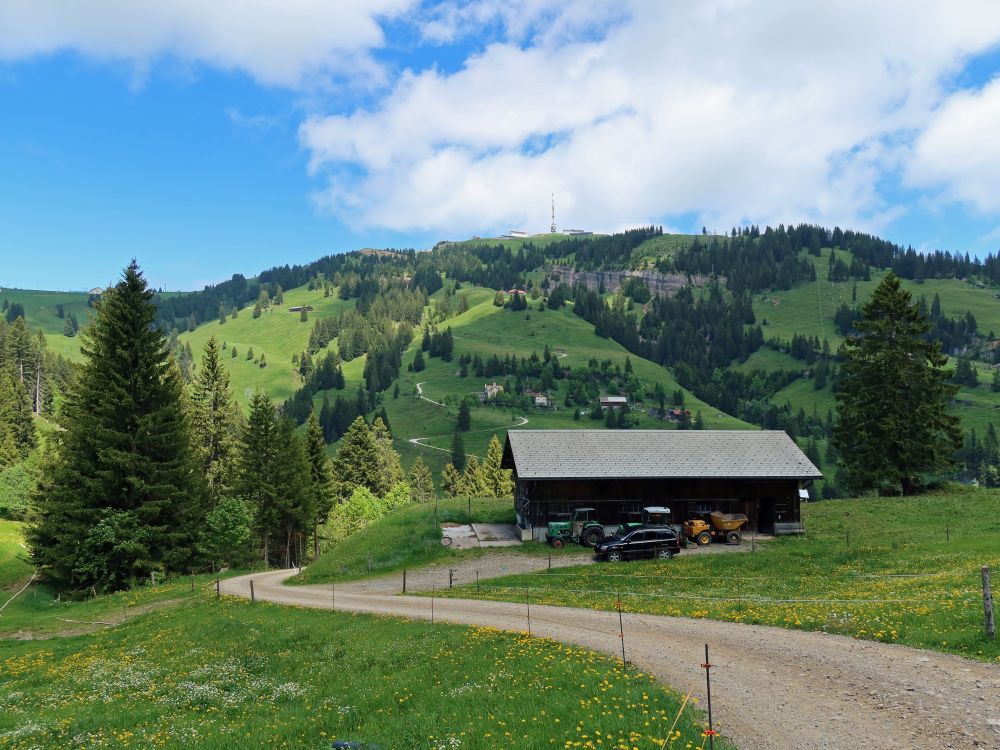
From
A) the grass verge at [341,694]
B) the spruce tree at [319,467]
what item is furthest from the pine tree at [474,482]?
the grass verge at [341,694]

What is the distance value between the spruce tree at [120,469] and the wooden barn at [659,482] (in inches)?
1033

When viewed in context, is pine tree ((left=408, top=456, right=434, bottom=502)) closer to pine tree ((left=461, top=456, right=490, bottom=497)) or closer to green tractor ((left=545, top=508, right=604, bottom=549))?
pine tree ((left=461, top=456, right=490, bottom=497))

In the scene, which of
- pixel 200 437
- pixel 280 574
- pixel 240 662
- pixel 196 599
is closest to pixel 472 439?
pixel 200 437

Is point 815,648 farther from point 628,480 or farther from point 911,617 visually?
point 628,480

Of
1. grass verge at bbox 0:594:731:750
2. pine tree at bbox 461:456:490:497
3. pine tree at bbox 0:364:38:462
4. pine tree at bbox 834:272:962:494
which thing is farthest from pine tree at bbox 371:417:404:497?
grass verge at bbox 0:594:731:750

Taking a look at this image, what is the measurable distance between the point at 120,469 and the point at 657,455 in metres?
40.5

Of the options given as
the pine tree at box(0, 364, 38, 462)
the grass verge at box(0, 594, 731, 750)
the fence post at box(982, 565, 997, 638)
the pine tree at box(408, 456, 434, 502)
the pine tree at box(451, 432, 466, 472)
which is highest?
the pine tree at box(0, 364, 38, 462)

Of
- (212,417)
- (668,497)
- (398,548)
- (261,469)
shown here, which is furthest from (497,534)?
(212,417)

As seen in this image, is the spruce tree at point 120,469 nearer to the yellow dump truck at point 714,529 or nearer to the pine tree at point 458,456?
the yellow dump truck at point 714,529

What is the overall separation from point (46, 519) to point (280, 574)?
16991 millimetres

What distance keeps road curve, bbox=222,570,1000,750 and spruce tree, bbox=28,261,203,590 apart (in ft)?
111

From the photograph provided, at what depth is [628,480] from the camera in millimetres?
46656

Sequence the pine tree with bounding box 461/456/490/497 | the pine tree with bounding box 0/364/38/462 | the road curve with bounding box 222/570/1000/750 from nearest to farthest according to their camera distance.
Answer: the road curve with bounding box 222/570/1000/750
the pine tree with bounding box 0/364/38/462
the pine tree with bounding box 461/456/490/497

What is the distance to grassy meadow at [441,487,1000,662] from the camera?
60.3ft
